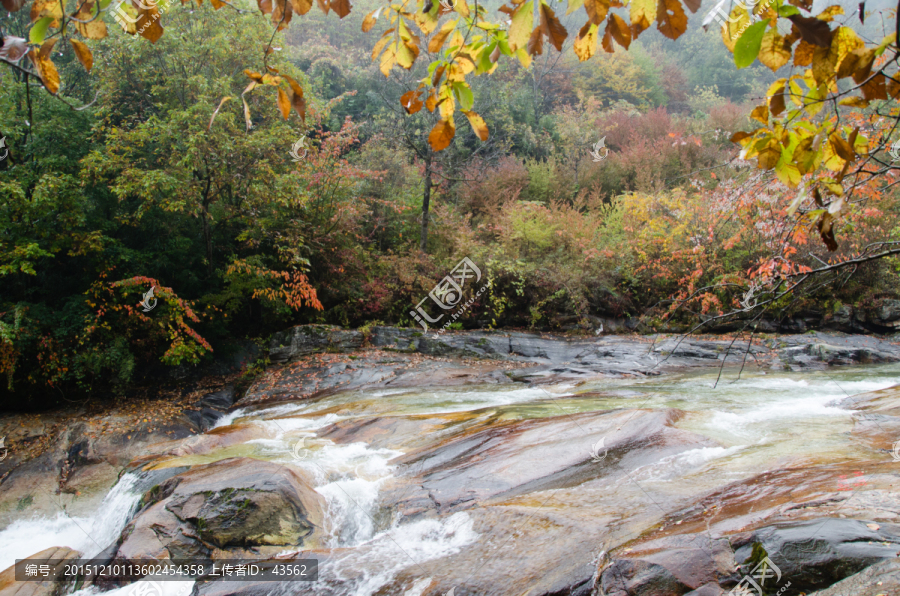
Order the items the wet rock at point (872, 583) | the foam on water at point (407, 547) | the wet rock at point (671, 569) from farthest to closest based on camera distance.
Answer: the foam on water at point (407, 547)
the wet rock at point (671, 569)
the wet rock at point (872, 583)

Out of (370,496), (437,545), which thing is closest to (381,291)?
(370,496)

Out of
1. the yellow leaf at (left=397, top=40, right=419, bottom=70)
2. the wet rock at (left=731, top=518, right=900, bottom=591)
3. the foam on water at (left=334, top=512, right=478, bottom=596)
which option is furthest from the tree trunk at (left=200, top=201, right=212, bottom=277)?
the wet rock at (left=731, top=518, right=900, bottom=591)

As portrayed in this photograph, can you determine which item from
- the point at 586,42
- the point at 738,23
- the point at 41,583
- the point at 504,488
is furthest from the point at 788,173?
the point at 41,583

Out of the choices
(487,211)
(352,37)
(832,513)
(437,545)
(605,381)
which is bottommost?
(605,381)

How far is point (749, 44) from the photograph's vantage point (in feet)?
4.03

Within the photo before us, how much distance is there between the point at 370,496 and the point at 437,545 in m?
1.03

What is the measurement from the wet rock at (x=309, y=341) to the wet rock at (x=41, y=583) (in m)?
A: 5.66

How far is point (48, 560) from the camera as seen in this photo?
4.16 metres

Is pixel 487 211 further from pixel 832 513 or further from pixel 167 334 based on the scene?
pixel 832 513

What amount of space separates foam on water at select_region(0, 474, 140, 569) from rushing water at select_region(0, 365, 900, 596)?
0.05 ft

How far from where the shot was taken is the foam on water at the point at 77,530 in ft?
14.1

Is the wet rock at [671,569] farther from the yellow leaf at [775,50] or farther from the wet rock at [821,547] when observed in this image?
the yellow leaf at [775,50]

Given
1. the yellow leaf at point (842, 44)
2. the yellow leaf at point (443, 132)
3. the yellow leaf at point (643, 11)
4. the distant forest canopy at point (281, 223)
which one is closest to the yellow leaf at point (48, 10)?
the yellow leaf at point (443, 132)

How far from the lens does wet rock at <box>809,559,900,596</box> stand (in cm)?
189
